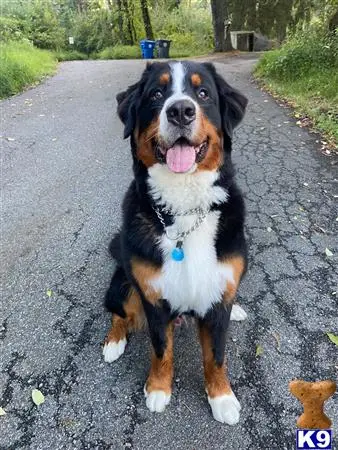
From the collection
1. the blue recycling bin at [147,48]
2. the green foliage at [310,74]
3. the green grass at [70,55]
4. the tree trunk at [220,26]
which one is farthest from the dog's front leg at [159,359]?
the green grass at [70,55]

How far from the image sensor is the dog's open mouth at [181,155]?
1.86 meters

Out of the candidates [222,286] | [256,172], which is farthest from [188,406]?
[256,172]

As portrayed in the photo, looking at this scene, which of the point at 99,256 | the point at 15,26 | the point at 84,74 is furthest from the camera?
the point at 15,26

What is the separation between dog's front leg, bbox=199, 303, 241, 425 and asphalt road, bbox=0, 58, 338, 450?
0.07m

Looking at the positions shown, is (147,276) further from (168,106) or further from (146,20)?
(146,20)

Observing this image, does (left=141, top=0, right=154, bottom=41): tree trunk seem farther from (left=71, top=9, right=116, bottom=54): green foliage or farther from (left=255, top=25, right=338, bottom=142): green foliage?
(left=255, top=25, right=338, bottom=142): green foliage

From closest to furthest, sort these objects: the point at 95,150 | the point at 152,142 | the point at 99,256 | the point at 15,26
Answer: the point at 152,142, the point at 99,256, the point at 95,150, the point at 15,26

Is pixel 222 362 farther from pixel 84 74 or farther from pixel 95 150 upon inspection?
pixel 84 74

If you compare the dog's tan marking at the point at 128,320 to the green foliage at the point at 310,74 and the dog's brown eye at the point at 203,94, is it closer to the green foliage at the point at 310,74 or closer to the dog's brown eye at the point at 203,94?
the dog's brown eye at the point at 203,94

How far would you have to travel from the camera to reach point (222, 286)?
6.48 ft

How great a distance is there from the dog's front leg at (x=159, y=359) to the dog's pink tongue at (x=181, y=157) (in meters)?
0.70

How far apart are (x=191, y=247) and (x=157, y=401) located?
865mm

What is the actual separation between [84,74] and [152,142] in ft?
35.8

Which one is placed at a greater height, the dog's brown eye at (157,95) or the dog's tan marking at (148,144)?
the dog's brown eye at (157,95)
